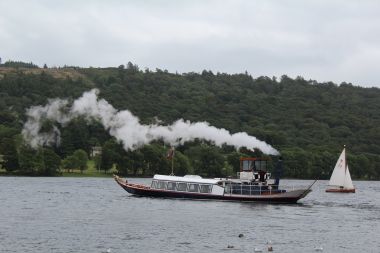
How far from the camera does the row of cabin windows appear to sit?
497 feet

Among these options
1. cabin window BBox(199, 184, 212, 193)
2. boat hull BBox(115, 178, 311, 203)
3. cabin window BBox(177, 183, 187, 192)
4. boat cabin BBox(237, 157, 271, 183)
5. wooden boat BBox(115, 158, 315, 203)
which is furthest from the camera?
cabin window BBox(177, 183, 187, 192)

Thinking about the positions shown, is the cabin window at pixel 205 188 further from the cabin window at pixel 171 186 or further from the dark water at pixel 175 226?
the cabin window at pixel 171 186

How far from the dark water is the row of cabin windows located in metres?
3.90

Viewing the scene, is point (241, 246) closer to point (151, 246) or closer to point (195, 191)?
point (151, 246)

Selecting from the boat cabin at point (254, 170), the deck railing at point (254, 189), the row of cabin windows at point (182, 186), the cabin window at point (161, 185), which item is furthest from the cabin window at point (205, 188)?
the cabin window at point (161, 185)

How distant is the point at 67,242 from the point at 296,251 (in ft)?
87.3

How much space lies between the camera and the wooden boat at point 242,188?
14775 centimetres

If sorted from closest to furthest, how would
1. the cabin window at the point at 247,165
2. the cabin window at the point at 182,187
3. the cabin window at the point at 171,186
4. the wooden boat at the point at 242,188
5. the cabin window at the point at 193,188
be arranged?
the wooden boat at the point at 242,188
the cabin window at the point at 247,165
the cabin window at the point at 193,188
the cabin window at the point at 182,187
the cabin window at the point at 171,186

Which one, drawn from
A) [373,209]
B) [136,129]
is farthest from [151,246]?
[136,129]

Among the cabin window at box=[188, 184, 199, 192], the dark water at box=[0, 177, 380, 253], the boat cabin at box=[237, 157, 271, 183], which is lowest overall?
the dark water at box=[0, 177, 380, 253]

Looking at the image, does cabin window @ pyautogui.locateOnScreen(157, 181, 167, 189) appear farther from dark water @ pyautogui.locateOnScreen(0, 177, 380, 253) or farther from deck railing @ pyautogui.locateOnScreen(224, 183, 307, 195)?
deck railing @ pyautogui.locateOnScreen(224, 183, 307, 195)

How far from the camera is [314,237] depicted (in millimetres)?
95688

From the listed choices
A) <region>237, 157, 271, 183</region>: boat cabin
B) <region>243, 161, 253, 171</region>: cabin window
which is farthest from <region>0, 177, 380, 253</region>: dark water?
<region>243, 161, 253, 171</region>: cabin window

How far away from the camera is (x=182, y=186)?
6063 inches
